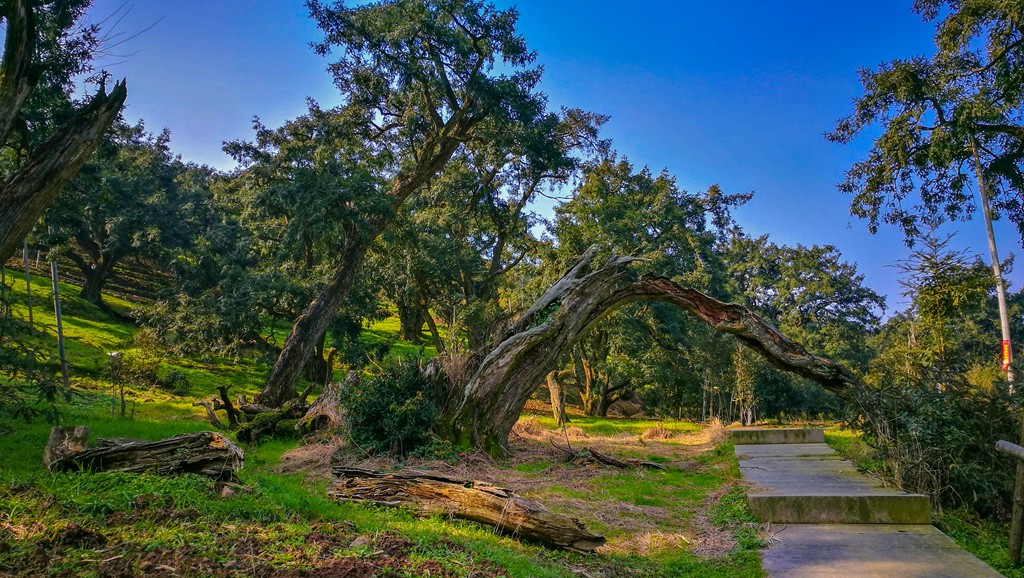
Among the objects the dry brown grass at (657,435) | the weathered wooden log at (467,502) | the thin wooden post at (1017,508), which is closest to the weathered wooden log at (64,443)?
the weathered wooden log at (467,502)

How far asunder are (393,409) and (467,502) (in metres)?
4.43

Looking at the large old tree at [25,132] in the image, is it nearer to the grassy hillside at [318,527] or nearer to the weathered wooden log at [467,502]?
the grassy hillside at [318,527]

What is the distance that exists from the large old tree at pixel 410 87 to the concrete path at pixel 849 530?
36.2 ft

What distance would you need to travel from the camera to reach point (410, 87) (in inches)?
557

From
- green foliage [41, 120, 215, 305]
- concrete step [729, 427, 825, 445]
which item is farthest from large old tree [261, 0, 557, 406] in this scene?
green foliage [41, 120, 215, 305]

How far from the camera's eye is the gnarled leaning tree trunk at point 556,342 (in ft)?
30.6

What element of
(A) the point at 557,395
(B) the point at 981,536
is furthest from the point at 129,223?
(B) the point at 981,536

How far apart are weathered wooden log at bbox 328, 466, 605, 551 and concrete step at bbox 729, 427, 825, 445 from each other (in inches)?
324

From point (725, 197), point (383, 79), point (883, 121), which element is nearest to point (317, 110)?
point (383, 79)

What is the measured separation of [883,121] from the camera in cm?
1481

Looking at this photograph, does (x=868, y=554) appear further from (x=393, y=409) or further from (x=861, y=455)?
(x=393, y=409)

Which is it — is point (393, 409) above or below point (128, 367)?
above

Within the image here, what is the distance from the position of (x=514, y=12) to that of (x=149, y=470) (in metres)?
12.9

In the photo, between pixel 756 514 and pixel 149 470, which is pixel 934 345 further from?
pixel 149 470
